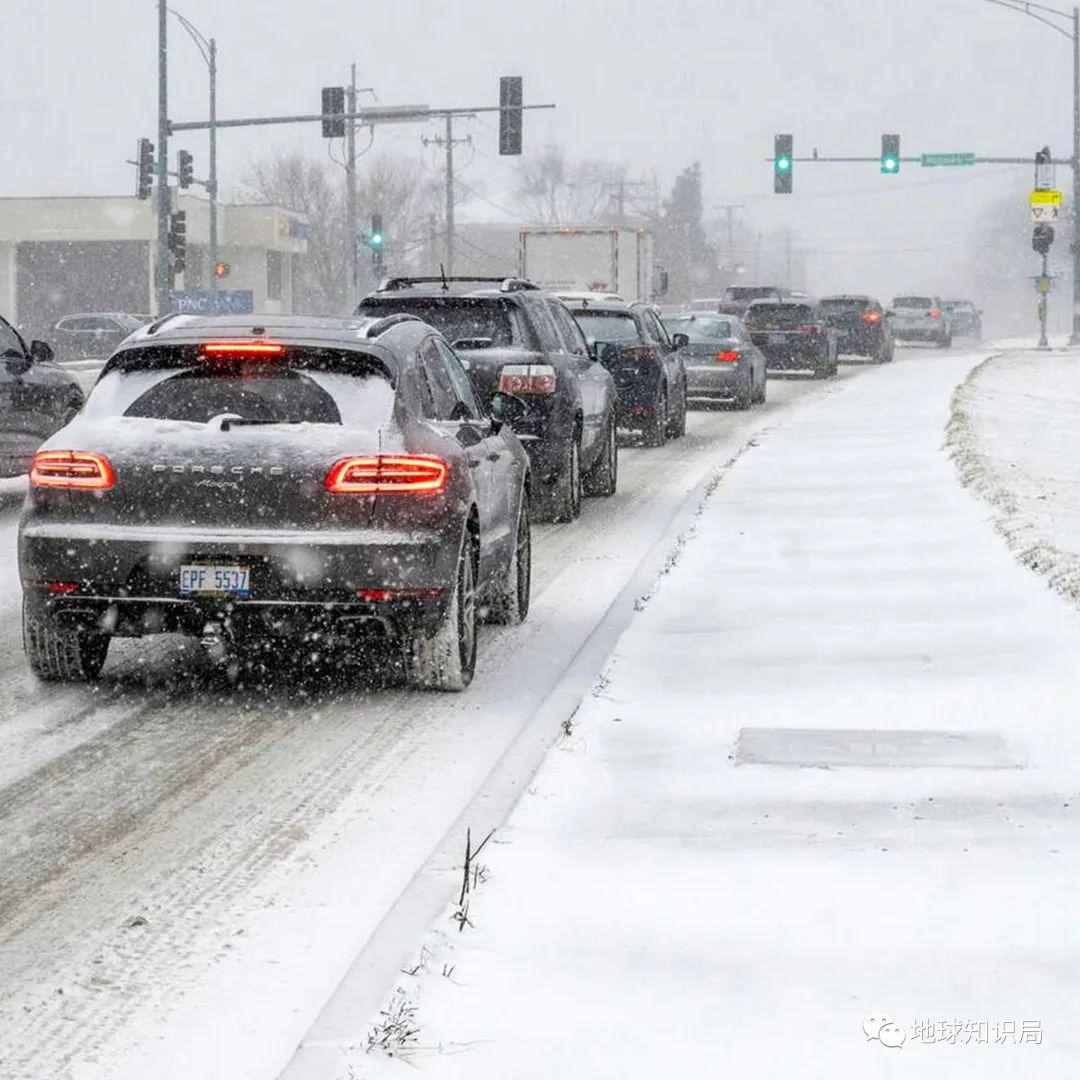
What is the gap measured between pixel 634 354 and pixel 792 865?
18771 millimetres

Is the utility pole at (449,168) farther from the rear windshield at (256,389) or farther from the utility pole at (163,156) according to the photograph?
the rear windshield at (256,389)

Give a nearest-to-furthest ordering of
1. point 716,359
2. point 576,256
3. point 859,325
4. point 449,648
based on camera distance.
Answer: point 449,648 < point 716,359 < point 576,256 < point 859,325

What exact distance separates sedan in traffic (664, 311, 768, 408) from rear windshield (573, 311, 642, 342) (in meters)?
8.69

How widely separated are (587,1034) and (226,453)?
467cm

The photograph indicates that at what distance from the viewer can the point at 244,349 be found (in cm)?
947

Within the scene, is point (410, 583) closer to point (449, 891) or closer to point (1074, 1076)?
point (449, 891)

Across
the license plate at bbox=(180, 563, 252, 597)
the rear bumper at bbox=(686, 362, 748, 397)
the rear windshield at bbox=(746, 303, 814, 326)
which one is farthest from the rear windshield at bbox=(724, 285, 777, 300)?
the license plate at bbox=(180, 563, 252, 597)

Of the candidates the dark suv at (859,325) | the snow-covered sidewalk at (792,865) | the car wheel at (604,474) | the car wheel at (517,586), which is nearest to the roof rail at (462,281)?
the car wheel at (604,474)

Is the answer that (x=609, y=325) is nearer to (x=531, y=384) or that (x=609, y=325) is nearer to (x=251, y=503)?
(x=531, y=384)

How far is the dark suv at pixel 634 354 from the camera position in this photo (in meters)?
25.1

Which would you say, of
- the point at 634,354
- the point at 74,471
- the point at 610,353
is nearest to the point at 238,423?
the point at 74,471

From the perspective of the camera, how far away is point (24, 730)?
29.6 feet

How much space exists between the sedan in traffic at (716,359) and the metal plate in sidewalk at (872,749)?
2571 centimetres

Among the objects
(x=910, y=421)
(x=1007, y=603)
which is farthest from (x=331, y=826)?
(x=910, y=421)
